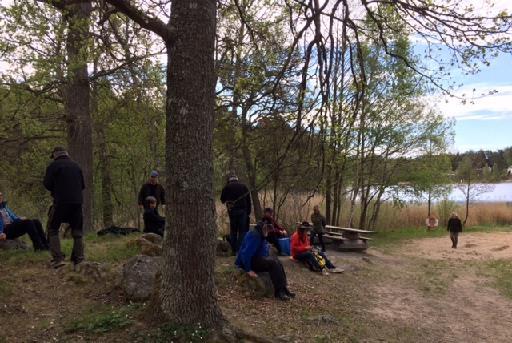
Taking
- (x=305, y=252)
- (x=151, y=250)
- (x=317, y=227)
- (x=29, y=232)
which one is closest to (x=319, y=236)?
(x=317, y=227)

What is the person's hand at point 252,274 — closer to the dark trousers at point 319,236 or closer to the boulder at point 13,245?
the boulder at point 13,245

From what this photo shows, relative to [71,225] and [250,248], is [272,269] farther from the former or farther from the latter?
[71,225]

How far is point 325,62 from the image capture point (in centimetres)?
510

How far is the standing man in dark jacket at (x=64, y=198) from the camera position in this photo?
22.4ft

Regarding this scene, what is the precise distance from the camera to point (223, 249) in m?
9.73

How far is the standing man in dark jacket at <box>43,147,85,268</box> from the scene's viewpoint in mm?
6840

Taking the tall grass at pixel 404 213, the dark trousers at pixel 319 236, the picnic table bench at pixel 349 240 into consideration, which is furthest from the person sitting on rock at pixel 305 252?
the tall grass at pixel 404 213

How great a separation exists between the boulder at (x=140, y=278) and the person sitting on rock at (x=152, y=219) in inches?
127

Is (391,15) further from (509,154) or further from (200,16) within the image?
(509,154)

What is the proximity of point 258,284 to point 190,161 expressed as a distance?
3.28 m

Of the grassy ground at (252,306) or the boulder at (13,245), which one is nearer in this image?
the grassy ground at (252,306)

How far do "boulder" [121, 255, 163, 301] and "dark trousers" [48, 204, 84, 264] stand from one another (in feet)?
3.33

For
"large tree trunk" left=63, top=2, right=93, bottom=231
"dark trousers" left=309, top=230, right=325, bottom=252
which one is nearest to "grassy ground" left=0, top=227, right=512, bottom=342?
"dark trousers" left=309, top=230, right=325, bottom=252

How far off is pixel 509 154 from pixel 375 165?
36.4 metres
